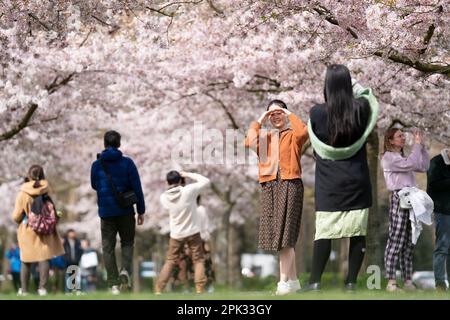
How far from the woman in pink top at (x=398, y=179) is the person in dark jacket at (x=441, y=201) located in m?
0.70

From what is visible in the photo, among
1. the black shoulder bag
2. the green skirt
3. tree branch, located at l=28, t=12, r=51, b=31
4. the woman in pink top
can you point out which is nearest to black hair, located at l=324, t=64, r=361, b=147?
the green skirt

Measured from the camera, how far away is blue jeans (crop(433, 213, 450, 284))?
1310 cm

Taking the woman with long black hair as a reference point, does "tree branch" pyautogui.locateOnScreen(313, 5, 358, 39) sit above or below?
above

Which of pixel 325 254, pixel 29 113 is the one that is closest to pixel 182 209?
pixel 325 254

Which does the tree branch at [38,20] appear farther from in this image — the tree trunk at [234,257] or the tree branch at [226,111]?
the tree trunk at [234,257]

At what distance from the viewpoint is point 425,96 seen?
19.4m

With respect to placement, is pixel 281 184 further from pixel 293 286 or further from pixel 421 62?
pixel 421 62

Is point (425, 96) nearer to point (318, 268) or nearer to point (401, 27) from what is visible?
point (401, 27)

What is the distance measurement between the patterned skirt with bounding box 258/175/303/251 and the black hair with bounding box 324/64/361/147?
2.84 ft

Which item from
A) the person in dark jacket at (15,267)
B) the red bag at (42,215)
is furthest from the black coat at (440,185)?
the person in dark jacket at (15,267)

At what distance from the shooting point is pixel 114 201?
1257 cm

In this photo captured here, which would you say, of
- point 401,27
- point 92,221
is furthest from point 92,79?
point 92,221

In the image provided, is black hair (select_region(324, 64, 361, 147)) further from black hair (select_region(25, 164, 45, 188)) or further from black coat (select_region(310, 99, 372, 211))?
black hair (select_region(25, 164, 45, 188))
